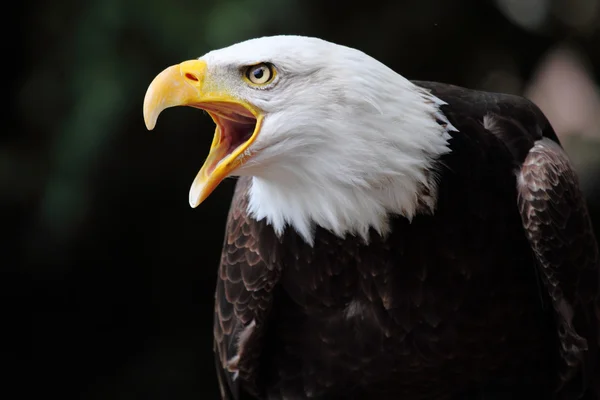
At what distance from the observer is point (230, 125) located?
2324 mm

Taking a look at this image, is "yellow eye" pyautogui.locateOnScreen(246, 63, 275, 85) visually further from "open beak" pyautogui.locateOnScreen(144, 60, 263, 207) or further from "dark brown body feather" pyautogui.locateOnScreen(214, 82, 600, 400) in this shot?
"dark brown body feather" pyautogui.locateOnScreen(214, 82, 600, 400)

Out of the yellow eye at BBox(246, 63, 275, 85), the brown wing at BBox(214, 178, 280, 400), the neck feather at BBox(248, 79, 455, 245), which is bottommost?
the brown wing at BBox(214, 178, 280, 400)

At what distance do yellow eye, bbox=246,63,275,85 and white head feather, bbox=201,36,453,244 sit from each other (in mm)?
18

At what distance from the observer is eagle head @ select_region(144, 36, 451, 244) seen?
2.21 meters

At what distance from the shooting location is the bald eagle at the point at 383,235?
222 centimetres

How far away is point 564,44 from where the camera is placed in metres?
4.55

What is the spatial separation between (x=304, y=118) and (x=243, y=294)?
837 mm

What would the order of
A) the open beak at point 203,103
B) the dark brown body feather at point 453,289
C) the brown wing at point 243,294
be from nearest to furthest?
the open beak at point 203,103, the dark brown body feather at point 453,289, the brown wing at point 243,294

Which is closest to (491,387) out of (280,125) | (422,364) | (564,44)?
(422,364)

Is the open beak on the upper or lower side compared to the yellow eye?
lower

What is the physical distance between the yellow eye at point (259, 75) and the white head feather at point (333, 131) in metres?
0.02

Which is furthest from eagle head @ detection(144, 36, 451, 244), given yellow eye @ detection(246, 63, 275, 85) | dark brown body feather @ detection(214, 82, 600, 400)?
dark brown body feather @ detection(214, 82, 600, 400)

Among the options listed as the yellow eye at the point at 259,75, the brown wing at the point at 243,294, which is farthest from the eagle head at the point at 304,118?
the brown wing at the point at 243,294

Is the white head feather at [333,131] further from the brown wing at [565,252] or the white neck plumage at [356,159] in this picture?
the brown wing at [565,252]
